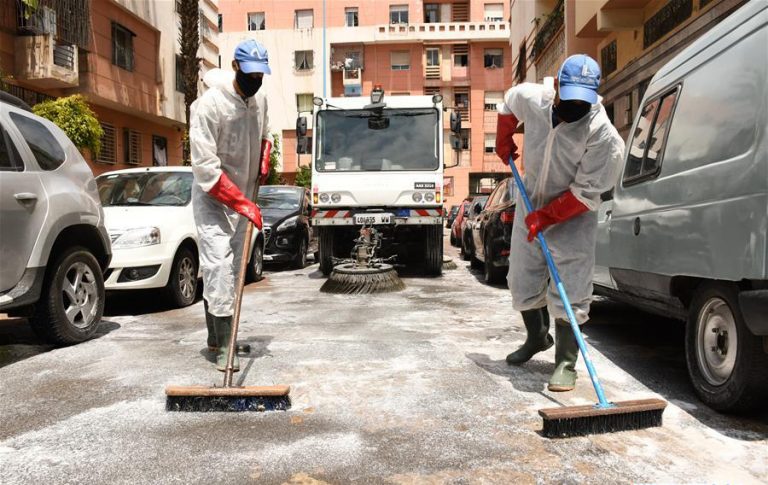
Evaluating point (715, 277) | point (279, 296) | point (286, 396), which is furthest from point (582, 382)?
point (279, 296)

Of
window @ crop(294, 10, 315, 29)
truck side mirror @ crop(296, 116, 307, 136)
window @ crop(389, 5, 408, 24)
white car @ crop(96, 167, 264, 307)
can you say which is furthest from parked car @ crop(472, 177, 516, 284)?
window @ crop(294, 10, 315, 29)

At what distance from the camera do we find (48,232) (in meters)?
4.43

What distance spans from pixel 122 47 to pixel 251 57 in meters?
16.5

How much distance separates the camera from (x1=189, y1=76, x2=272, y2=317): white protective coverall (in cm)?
389

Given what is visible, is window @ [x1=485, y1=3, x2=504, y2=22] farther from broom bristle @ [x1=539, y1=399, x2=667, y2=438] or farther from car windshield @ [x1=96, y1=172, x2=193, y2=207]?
broom bristle @ [x1=539, y1=399, x2=667, y2=438]

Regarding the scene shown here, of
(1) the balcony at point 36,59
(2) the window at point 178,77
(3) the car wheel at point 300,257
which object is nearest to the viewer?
(3) the car wheel at point 300,257

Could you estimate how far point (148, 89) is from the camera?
1942 centimetres

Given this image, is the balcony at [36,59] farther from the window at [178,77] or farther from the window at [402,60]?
the window at [402,60]

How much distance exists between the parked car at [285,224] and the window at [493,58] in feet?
101

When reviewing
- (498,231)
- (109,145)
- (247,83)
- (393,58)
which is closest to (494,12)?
(393,58)

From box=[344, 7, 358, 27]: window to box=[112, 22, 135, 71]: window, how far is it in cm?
2426

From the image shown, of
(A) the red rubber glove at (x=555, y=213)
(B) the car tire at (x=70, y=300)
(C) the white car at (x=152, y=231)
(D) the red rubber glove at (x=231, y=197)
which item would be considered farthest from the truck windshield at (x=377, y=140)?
(A) the red rubber glove at (x=555, y=213)

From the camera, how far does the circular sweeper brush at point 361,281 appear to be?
7.73 meters

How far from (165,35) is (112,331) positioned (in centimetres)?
1782
